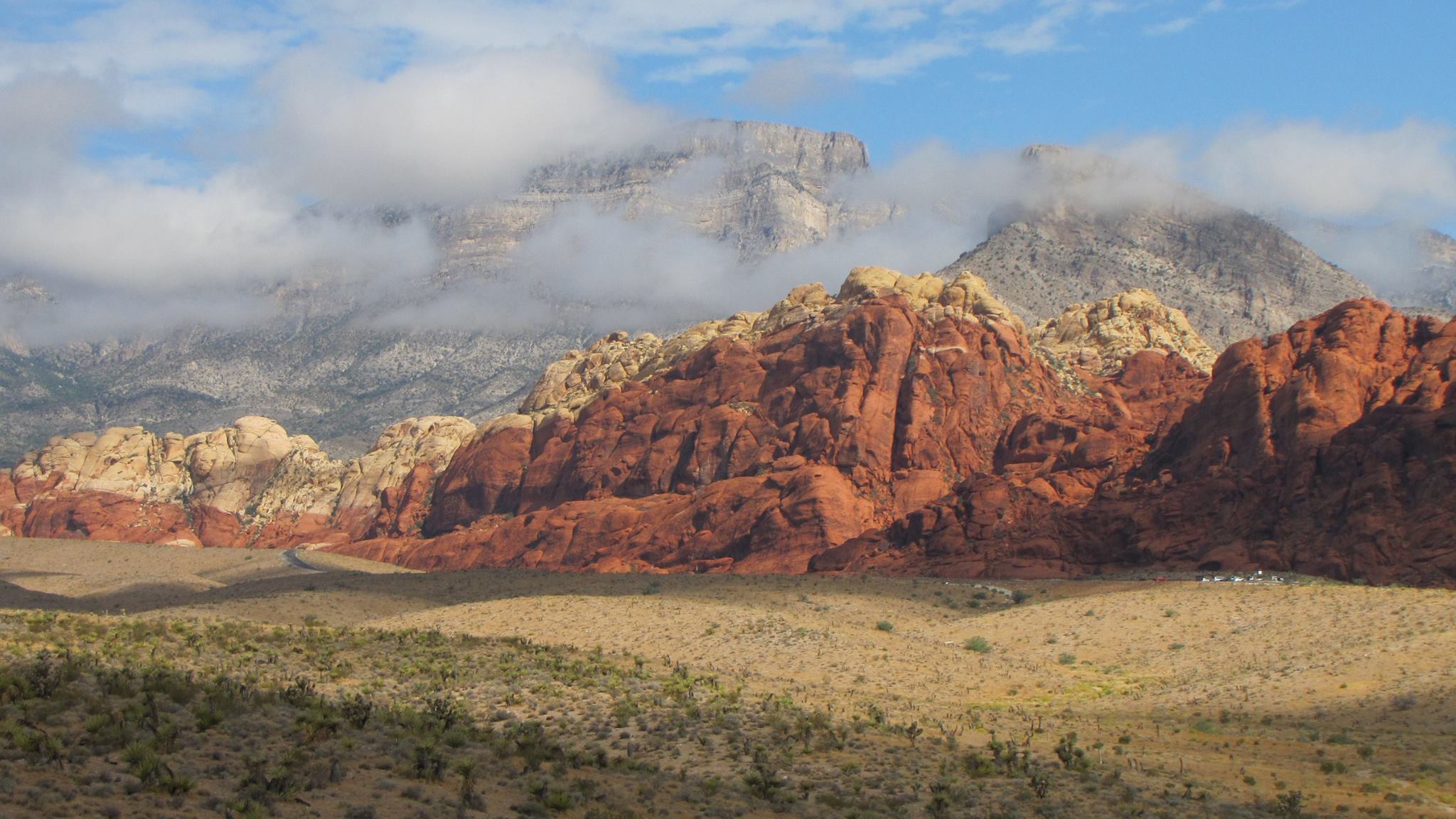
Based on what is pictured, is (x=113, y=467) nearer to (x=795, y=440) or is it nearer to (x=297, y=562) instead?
(x=297, y=562)

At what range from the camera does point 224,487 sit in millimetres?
151125

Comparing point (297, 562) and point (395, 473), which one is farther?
point (395, 473)

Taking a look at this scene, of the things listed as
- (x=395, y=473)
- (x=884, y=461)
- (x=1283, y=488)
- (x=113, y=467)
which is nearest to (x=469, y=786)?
(x=1283, y=488)

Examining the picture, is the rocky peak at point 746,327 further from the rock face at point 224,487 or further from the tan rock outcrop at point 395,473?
the rock face at point 224,487

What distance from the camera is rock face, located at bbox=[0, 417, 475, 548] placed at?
140000mm

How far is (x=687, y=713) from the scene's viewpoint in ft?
105

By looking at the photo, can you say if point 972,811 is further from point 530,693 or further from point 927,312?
point 927,312

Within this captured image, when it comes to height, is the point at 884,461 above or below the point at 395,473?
above

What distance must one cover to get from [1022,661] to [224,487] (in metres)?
118

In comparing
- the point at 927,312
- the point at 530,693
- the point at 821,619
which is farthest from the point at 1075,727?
the point at 927,312

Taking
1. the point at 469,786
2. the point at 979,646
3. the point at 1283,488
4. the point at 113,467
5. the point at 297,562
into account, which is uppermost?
the point at 1283,488

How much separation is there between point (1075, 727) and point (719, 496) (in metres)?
67.9

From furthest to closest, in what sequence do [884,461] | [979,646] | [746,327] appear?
1. [746,327]
2. [884,461]
3. [979,646]

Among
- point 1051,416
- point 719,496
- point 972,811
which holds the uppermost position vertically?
point 1051,416
